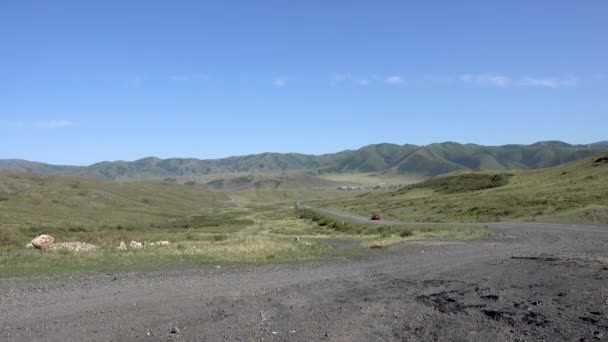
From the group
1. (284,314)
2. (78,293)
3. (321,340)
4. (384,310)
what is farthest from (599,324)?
(78,293)

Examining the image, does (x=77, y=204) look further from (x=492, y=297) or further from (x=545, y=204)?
(x=492, y=297)

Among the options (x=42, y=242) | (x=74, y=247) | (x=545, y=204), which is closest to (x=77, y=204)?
(x=42, y=242)

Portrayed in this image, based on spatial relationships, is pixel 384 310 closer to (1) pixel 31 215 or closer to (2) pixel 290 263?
(2) pixel 290 263

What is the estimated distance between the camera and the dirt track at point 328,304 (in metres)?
10.7

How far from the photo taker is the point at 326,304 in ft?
44.3

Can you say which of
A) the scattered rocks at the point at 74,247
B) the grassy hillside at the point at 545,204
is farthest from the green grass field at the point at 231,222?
the scattered rocks at the point at 74,247

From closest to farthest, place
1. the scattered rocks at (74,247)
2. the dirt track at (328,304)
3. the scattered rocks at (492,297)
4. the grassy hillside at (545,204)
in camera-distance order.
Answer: the dirt track at (328,304), the scattered rocks at (492,297), the scattered rocks at (74,247), the grassy hillside at (545,204)

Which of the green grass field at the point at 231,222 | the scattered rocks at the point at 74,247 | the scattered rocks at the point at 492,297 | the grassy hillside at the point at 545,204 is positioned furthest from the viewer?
the grassy hillside at the point at 545,204

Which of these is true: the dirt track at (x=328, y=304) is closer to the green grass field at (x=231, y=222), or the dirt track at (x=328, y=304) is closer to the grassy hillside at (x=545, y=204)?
the green grass field at (x=231, y=222)

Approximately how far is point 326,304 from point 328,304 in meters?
0.05

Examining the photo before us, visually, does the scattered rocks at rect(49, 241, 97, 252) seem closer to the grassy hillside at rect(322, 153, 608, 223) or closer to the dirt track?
the dirt track

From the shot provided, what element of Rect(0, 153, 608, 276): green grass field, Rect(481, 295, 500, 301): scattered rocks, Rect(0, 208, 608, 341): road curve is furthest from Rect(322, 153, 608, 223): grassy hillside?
Rect(481, 295, 500, 301): scattered rocks

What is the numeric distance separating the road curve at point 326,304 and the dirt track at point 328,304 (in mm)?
28

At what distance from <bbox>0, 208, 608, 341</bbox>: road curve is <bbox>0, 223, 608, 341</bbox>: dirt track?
1.1 inches
